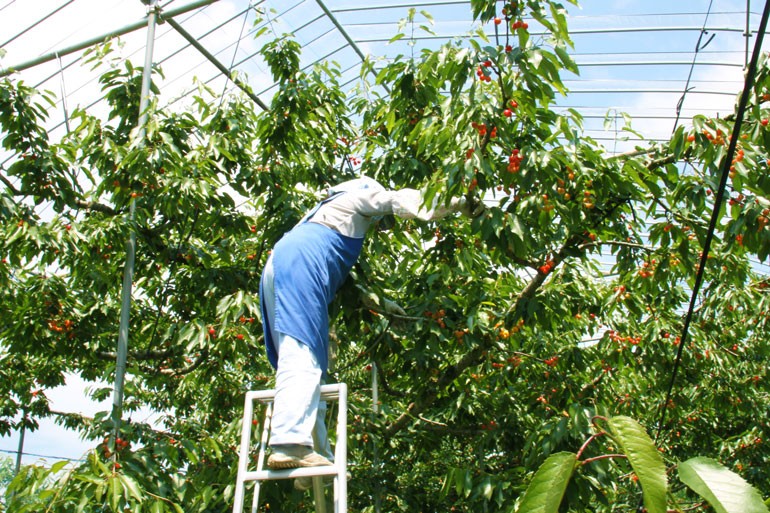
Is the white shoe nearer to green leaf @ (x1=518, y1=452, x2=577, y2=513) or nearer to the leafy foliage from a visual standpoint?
the leafy foliage

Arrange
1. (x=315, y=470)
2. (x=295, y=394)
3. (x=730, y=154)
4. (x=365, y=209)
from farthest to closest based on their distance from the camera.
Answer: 1. (x=365, y=209)
2. (x=295, y=394)
3. (x=315, y=470)
4. (x=730, y=154)

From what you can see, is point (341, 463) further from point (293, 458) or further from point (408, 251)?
point (408, 251)

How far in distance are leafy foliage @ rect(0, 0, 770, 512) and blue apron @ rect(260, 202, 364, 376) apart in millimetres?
439

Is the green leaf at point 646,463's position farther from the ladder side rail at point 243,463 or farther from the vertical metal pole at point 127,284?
the vertical metal pole at point 127,284

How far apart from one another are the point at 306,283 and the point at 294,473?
2.13 ft

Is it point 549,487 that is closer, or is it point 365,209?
point 549,487

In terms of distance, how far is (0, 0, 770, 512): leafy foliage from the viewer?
296cm

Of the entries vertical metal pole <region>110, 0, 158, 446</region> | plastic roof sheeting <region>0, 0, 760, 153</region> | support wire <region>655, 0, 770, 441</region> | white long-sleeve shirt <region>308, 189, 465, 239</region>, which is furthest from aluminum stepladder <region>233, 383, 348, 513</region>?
plastic roof sheeting <region>0, 0, 760, 153</region>

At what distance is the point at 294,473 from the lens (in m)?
2.21

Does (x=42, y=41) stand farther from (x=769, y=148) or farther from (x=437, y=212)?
(x=769, y=148)

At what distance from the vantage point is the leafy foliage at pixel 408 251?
2.96 meters

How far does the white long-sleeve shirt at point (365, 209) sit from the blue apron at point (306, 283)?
0.06 meters

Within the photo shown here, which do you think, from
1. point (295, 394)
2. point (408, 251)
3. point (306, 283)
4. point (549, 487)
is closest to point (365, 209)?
point (306, 283)

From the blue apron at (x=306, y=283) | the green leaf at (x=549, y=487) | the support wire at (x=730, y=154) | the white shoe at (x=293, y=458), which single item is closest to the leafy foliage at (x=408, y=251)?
the blue apron at (x=306, y=283)
